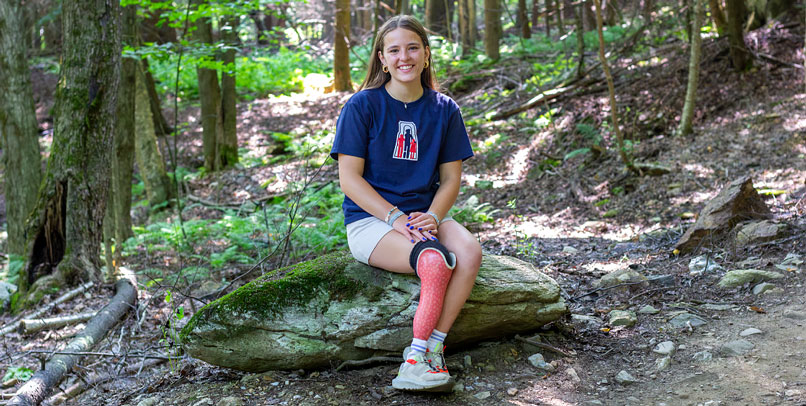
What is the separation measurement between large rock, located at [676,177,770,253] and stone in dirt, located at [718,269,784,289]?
0.79 m

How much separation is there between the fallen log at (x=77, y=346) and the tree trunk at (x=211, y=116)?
7333 millimetres

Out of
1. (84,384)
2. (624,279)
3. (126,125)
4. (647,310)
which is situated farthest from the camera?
(126,125)

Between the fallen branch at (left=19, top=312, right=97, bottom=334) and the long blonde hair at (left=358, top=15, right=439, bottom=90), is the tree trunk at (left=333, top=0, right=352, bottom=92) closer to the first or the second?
the fallen branch at (left=19, top=312, right=97, bottom=334)

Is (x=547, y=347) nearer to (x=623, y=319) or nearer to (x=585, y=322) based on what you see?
(x=585, y=322)

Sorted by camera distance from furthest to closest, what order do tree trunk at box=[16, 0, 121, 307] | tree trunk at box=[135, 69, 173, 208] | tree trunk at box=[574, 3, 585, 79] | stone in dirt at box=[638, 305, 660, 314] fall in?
tree trunk at box=[135, 69, 173, 208]
tree trunk at box=[574, 3, 585, 79]
tree trunk at box=[16, 0, 121, 307]
stone in dirt at box=[638, 305, 660, 314]

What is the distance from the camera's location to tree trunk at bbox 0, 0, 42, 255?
8.26 metres

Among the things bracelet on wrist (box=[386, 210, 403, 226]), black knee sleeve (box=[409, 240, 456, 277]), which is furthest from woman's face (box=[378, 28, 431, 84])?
black knee sleeve (box=[409, 240, 456, 277])

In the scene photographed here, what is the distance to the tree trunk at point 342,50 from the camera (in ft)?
50.8

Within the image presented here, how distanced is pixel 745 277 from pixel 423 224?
2797 mm

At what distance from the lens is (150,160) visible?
38.9 feet

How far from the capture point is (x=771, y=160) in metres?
7.33

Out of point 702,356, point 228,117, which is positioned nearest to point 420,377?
point 702,356

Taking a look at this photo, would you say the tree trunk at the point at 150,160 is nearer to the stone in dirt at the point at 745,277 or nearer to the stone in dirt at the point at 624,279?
the stone in dirt at the point at 624,279

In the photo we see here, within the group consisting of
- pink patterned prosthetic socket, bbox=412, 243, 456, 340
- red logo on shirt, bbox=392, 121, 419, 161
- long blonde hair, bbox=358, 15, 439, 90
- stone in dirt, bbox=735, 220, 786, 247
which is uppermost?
long blonde hair, bbox=358, 15, 439, 90
